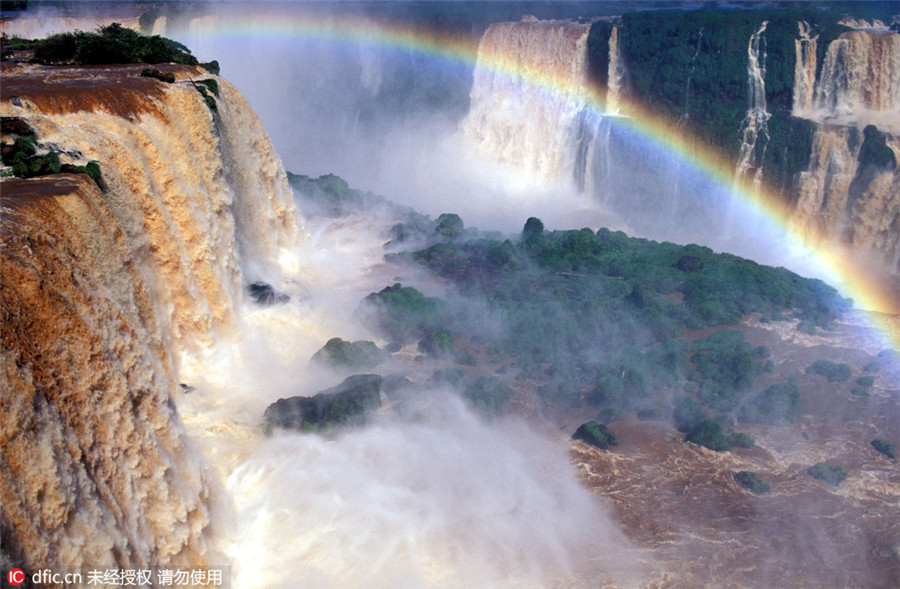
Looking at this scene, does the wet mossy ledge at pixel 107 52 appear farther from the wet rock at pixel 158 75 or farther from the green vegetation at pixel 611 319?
the green vegetation at pixel 611 319

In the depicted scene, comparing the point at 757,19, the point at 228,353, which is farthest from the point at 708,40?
the point at 228,353

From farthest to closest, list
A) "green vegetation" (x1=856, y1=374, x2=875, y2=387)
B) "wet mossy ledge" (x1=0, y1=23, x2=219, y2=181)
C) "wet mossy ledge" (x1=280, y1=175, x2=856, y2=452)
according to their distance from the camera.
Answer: "wet mossy ledge" (x1=0, y1=23, x2=219, y2=181), "green vegetation" (x1=856, y1=374, x2=875, y2=387), "wet mossy ledge" (x1=280, y1=175, x2=856, y2=452)

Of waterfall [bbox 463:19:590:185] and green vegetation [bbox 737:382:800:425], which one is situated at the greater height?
waterfall [bbox 463:19:590:185]

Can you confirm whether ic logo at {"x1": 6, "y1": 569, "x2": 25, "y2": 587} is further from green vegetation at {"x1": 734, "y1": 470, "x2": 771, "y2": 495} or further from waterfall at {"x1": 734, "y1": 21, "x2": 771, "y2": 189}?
waterfall at {"x1": 734, "y1": 21, "x2": 771, "y2": 189}

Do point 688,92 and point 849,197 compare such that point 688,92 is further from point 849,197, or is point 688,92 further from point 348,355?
point 348,355

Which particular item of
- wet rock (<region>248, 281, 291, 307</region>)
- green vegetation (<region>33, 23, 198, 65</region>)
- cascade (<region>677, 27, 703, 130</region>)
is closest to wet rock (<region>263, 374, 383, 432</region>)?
wet rock (<region>248, 281, 291, 307</region>)

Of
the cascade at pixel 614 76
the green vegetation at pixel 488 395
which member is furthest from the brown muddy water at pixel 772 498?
the cascade at pixel 614 76

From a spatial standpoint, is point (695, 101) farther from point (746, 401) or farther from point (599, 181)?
point (746, 401)
